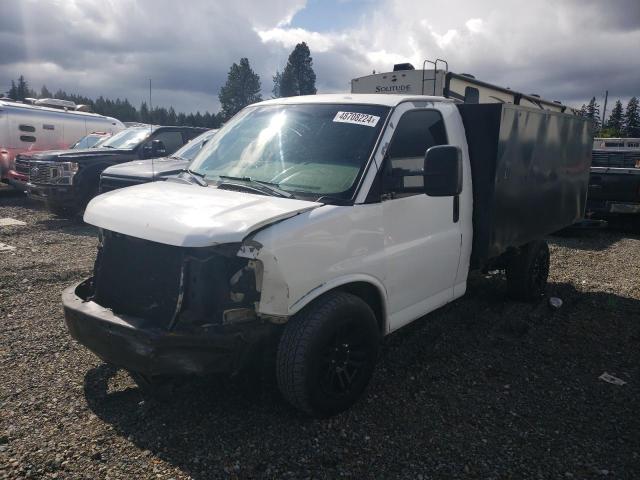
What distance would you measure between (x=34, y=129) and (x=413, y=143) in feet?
44.1

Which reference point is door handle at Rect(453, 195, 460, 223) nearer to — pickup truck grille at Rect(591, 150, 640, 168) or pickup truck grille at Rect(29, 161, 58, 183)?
pickup truck grille at Rect(591, 150, 640, 168)

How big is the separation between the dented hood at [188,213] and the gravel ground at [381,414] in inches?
49.2

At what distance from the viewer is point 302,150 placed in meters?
3.74

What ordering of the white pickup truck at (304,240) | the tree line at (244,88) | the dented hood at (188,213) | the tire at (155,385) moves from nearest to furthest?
the dented hood at (188,213)
the white pickup truck at (304,240)
the tire at (155,385)
the tree line at (244,88)

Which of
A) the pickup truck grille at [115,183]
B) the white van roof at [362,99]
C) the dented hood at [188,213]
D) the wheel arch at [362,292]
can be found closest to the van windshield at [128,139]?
the pickup truck grille at [115,183]

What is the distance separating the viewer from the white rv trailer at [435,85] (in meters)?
10.0

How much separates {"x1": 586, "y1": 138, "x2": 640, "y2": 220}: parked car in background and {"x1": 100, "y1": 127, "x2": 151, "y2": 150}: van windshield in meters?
9.39

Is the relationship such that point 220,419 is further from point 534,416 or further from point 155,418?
point 534,416

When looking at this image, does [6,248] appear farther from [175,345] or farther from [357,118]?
[357,118]

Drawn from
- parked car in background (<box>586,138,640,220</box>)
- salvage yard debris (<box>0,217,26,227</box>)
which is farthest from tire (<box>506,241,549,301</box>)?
salvage yard debris (<box>0,217,26,227</box>)

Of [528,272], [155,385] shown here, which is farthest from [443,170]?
[528,272]

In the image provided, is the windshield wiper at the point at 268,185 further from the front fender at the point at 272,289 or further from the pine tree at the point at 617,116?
the pine tree at the point at 617,116

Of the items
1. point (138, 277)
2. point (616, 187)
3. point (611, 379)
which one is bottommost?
point (611, 379)

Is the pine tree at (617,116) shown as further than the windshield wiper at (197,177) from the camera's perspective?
Yes
